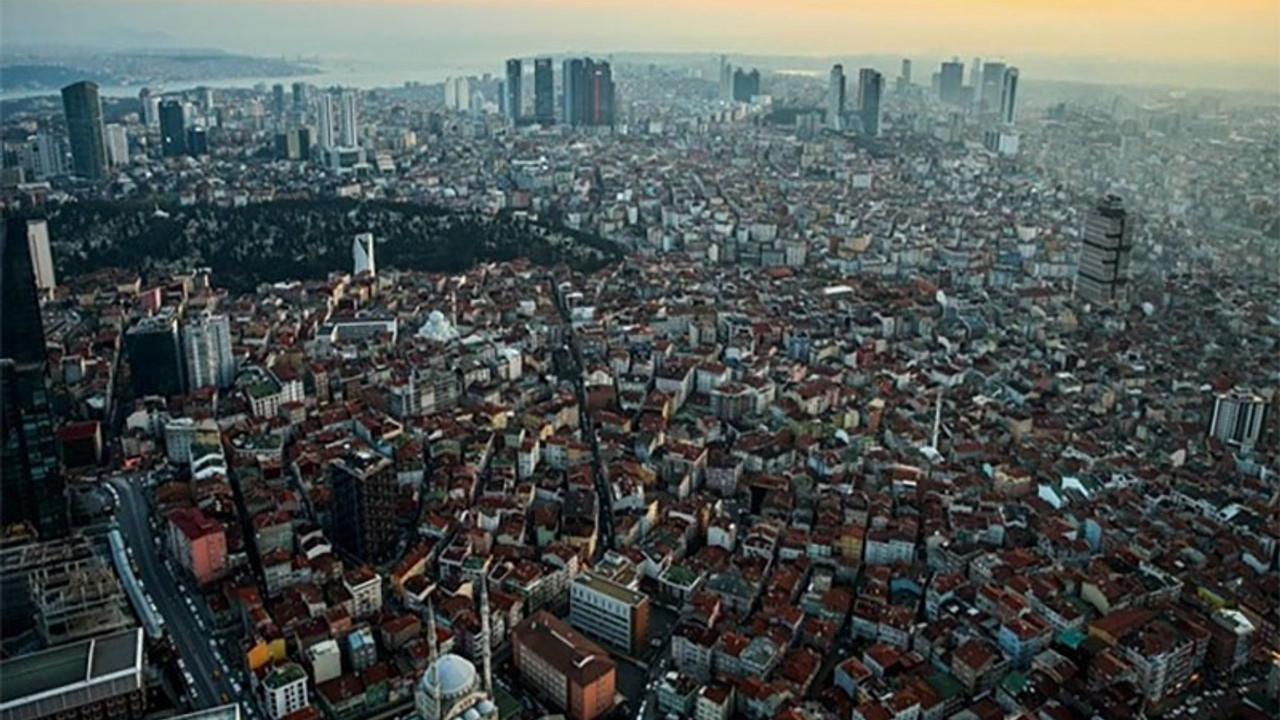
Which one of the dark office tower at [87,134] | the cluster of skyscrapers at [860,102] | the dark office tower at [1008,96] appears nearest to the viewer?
the dark office tower at [87,134]

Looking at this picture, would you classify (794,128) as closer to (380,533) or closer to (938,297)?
(938,297)

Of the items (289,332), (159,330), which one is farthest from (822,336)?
(159,330)

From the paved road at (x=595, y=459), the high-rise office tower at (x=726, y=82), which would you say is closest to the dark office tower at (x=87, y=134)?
the paved road at (x=595, y=459)

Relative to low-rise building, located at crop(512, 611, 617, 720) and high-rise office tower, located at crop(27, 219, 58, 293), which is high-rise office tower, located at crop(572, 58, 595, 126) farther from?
low-rise building, located at crop(512, 611, 617, 720)

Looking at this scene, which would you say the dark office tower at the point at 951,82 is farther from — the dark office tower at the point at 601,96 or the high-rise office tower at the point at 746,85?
the dark office tower at the point at 601,96

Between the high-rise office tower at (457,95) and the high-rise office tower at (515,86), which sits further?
the high-rise office tower at (457,95)

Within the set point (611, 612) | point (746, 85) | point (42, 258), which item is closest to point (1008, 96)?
point (746, 85)

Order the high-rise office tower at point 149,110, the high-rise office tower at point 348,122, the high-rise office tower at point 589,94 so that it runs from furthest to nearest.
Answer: the high-rise office tower at point 589,94 → the high-rise office tower at point 149,110 → the high-rise office tower at point 348,122

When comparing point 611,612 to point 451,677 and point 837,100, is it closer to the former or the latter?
point 451,677
